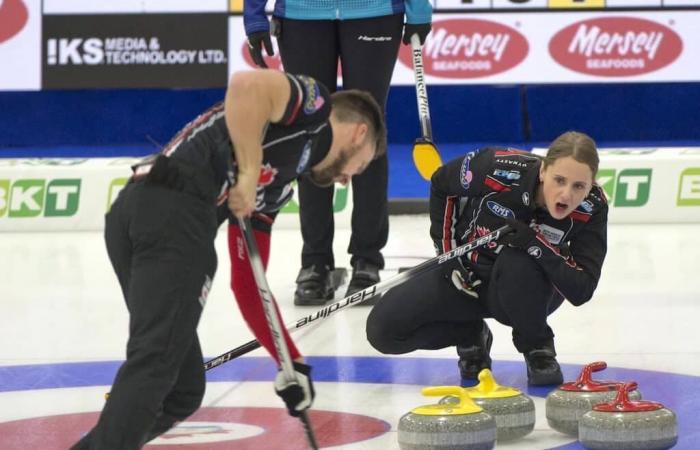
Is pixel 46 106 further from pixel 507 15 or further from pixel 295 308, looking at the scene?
pixel 295 308

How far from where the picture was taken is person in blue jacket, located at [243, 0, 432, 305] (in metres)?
5.07

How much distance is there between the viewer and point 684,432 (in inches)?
128

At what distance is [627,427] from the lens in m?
3.01

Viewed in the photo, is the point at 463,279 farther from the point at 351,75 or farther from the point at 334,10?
the point at 334,10

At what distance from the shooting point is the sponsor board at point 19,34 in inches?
343

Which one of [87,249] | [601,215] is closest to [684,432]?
[601,215]

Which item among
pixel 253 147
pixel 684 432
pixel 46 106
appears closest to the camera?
pixel 253 147

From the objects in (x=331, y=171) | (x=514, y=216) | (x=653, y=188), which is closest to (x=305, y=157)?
(x=331, y=171)

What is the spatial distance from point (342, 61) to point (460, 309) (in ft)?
4.76

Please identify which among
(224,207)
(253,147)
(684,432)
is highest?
(253,147)

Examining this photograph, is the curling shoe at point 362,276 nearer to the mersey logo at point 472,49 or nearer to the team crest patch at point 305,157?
the team crest patch at point 305,157

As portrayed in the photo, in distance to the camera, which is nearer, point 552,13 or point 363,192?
point 363,192

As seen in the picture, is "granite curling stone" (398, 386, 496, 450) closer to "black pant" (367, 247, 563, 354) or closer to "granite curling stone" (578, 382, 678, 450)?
"granite curling stone" (578, 382, 678, 450)

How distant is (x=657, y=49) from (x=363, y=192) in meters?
4.06
